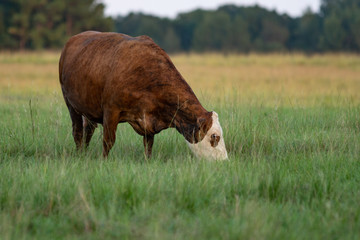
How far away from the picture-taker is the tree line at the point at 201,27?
133 ft

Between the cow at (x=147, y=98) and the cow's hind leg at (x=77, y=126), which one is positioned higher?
the cow at (x=147, y=98)

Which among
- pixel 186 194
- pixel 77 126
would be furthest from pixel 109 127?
pixel 186 194

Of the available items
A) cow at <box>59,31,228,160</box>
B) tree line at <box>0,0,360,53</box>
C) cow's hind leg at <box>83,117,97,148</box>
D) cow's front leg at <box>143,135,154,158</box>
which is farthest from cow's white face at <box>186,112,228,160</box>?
tree line at <box>0,0,360,53</box>

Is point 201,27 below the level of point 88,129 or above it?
above

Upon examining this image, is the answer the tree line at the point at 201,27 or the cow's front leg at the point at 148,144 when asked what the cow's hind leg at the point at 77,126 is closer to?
the cow's front leg at the point at 148,144

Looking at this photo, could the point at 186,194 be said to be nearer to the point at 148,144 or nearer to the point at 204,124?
the point at 204,124

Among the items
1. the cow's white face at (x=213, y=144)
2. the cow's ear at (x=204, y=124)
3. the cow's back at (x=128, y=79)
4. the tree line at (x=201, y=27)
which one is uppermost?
the tree line at (x=201, y=27)

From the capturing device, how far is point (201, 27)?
2584 inches

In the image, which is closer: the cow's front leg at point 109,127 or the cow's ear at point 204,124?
the cow's ear at point 204,124

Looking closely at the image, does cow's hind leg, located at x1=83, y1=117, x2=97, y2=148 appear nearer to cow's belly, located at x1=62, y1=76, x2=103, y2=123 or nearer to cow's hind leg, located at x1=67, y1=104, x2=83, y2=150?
cow's hind leg, located at x1=67, y1=104, x2=83, y2=150

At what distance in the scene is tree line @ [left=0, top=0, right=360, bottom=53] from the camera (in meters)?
40.6

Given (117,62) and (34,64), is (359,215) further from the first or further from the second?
(34,64)

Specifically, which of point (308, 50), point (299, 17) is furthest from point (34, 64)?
point (299, 17)

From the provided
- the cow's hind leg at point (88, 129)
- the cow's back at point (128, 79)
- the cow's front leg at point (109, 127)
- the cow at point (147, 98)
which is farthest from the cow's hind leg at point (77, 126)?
the cow's front leg at point (109, 127)
